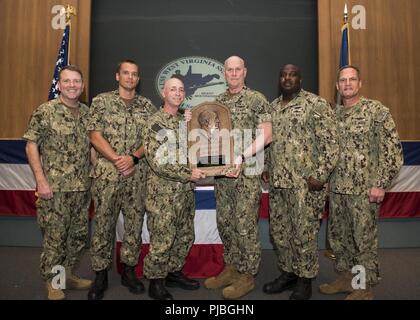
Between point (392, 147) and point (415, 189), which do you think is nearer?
point (392, 147)

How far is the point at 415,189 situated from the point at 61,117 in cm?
408

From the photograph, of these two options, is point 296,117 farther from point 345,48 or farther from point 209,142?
point 345,48

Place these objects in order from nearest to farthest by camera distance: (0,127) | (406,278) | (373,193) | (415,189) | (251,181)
A: (373,193) < (251,181) < (406,278) < (415,189) < (0,127)

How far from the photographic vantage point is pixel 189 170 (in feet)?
7.29

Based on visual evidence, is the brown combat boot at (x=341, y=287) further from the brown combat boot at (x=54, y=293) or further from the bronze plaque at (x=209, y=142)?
the brown combat boot at (x=54, y=293)

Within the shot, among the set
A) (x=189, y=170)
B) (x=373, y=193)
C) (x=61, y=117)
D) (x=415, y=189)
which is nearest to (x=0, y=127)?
(x=61, y=117)

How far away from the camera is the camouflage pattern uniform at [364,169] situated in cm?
223

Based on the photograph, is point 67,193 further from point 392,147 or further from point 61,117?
point 392,147

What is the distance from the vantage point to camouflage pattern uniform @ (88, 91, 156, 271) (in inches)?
92.7

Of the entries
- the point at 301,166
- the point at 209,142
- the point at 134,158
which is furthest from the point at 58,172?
the point at 301,166

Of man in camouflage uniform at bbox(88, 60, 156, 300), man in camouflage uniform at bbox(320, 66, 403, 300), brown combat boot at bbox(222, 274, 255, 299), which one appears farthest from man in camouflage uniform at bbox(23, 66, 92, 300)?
man in camouflage uniform at bbox(320, 66, 403, 300)

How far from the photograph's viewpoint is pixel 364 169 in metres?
2.27

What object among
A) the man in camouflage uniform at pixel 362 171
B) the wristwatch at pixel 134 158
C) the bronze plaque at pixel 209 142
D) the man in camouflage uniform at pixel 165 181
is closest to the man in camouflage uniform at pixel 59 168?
the wristwatch at pixel 134 158

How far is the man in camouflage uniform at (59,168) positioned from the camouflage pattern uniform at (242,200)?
3.68 ft
